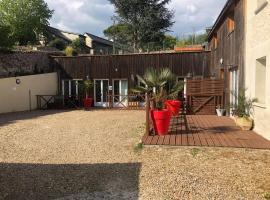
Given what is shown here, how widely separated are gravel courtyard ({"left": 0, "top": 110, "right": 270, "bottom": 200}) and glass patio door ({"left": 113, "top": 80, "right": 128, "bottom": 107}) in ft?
42.2

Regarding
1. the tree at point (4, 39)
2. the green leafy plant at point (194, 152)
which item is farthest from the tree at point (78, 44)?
the green leafy plant at point (194, 152)

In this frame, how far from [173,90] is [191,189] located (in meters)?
5.60

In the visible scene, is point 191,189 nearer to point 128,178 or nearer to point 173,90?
point 128,178

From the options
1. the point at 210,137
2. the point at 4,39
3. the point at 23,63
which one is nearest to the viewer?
the point at 210,137

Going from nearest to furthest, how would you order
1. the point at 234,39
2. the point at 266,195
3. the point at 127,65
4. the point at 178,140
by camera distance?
the point at 266,195 → the point at 178,140 → the point at 234,39 → the point at 127,65

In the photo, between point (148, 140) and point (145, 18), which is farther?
point (145, 18)

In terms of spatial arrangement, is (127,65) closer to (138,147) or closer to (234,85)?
(234,85)

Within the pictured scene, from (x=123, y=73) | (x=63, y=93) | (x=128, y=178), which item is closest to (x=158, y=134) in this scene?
(x=128, y=178)

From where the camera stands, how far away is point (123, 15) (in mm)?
37844

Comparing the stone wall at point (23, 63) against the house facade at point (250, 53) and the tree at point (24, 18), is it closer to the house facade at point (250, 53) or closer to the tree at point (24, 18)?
the house facade at point (250, 53)

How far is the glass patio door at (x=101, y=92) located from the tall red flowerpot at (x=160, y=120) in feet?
44.7

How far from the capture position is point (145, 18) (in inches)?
1442

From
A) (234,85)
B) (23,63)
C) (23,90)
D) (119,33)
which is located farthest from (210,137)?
(119,33)

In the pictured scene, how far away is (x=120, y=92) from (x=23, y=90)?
594 centimetres
